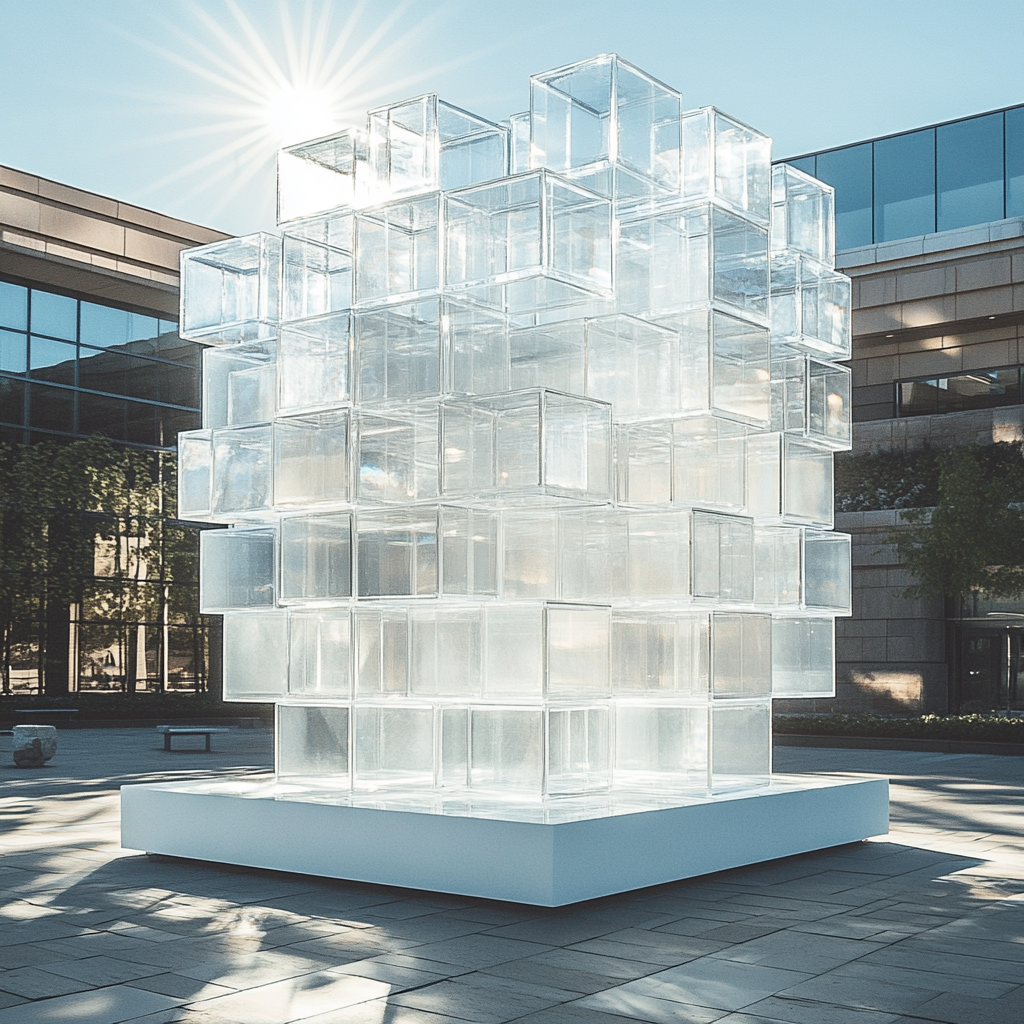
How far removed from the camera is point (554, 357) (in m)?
9.95

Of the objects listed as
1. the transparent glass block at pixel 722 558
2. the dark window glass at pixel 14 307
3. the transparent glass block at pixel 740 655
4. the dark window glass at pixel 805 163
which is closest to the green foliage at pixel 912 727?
the transparent glass block at pixel 740 655

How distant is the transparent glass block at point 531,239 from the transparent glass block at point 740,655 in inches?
109

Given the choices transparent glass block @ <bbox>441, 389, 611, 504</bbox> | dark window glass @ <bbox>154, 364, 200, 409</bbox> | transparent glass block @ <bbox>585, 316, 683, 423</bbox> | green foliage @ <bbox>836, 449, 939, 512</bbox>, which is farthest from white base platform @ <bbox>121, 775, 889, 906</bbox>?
dark window glass @ <bbox>154, 364, 200, 409</bbox>

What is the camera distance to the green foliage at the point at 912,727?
25031 mm

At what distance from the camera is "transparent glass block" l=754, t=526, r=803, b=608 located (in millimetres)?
11484

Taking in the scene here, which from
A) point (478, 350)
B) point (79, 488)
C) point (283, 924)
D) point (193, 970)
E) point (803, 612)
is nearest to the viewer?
point (193, 970)

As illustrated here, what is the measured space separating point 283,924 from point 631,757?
3.72 meters

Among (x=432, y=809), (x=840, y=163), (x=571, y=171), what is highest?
(x=840, y=163)

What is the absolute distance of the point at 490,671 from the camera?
30.7ft

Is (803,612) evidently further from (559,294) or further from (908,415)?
(908,415)

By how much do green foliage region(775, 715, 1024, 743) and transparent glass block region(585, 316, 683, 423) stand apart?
17401 millimetres

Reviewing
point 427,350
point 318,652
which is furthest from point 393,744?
point 427,350

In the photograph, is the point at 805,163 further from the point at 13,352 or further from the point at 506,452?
the point at 506,452

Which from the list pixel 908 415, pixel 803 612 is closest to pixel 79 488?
pixel 908 415
